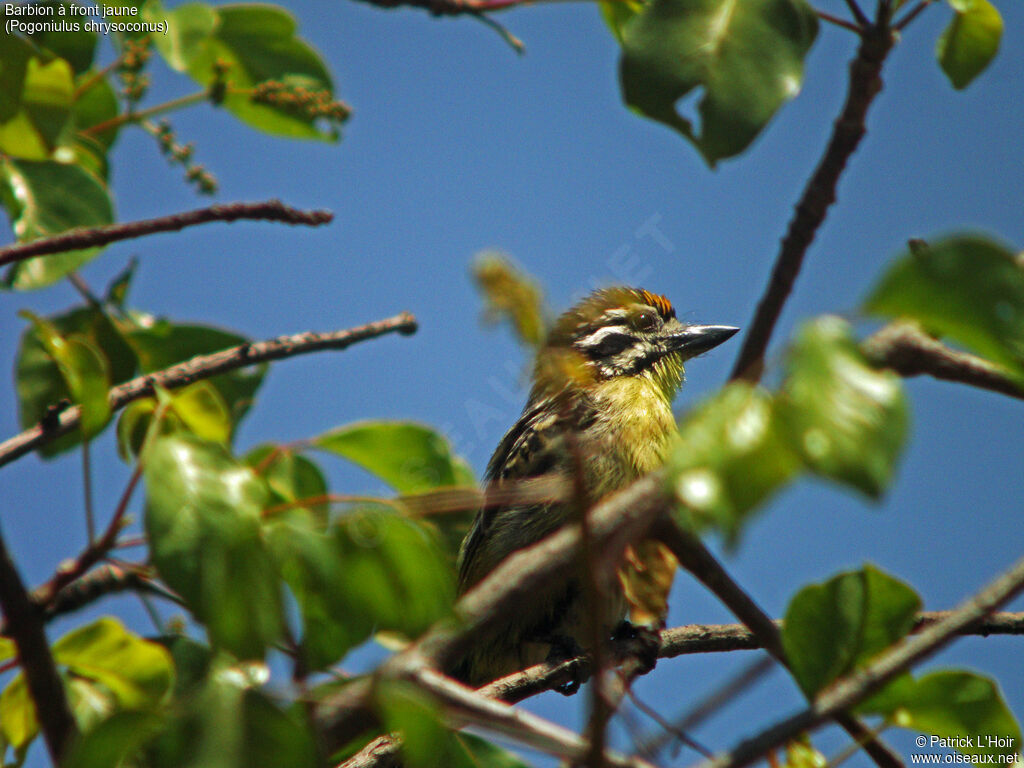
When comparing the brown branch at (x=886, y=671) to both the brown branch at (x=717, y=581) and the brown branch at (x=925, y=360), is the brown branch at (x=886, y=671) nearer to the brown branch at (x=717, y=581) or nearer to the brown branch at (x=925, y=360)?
the brown branch at (x=717, y=581)

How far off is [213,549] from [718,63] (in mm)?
1094

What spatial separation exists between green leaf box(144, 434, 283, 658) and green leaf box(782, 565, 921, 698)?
85cm

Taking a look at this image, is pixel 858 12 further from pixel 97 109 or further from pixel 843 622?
pixel 97 109

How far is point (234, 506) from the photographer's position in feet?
4.46

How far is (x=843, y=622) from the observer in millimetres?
1473

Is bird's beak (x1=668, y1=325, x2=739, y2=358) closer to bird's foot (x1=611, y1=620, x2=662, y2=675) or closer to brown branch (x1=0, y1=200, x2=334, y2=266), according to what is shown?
bird's foot (x1=611, y1=620, x2=662, y2=675)

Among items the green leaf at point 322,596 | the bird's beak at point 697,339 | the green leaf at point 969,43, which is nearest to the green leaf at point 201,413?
the green leaf at point 322,596

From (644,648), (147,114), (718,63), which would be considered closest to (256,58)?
(147,114)

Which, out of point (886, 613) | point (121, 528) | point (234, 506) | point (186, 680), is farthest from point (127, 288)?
point (886, 613)

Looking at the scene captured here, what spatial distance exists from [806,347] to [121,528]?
1487 mm

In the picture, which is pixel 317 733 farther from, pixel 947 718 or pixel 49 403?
pixel 49 403

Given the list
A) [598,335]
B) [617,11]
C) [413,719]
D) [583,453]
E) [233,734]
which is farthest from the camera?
[598,335]

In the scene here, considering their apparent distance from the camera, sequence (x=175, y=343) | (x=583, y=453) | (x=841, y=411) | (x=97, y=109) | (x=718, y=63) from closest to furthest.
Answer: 1. (x=841, y=411)
2. (x=718, y=63)
3. (x=175, y=343)
4. (x=97, y=109)
5. (x=583, y=453)

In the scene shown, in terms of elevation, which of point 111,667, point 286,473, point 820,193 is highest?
point 820,193
